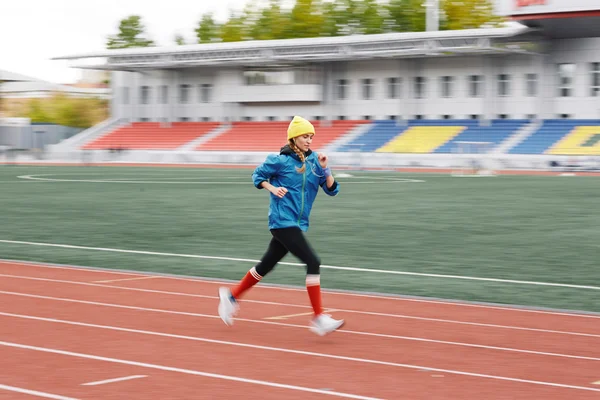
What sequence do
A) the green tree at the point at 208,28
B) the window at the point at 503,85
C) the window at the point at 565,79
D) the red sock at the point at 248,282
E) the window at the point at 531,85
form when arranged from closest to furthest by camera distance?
the red sock at the point at 248,282 < the window at the point at 565,79 < the window at the point at 531,85 < the window at the point at 503,85 < the green tree at the point at 208,28

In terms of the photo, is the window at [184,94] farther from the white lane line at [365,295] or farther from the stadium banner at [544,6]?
the white lane line at [365,295]

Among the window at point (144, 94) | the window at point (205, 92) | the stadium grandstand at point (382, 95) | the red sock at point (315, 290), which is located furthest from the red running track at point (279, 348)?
the window at point (144, 94)

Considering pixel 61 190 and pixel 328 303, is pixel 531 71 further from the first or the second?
pixel 328 303

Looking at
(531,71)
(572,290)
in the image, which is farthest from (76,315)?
(531,71)

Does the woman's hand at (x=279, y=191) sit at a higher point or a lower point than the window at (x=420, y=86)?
higher

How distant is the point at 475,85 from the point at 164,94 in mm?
25303

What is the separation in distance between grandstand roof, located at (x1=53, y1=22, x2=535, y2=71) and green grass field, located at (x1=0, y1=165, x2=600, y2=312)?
90.0 ft

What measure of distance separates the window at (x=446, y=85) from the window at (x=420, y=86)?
4.18ft

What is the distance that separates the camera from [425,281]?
473 inches

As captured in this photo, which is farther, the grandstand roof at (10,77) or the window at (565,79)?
the grandstand roof at (10,77)

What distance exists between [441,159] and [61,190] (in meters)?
26.2

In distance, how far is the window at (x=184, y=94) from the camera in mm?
75500

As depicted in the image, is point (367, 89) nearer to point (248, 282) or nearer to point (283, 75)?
point (283, 75)

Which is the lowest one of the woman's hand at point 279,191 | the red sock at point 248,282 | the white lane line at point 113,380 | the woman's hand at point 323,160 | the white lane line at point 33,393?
the white lane line at point 113,380
